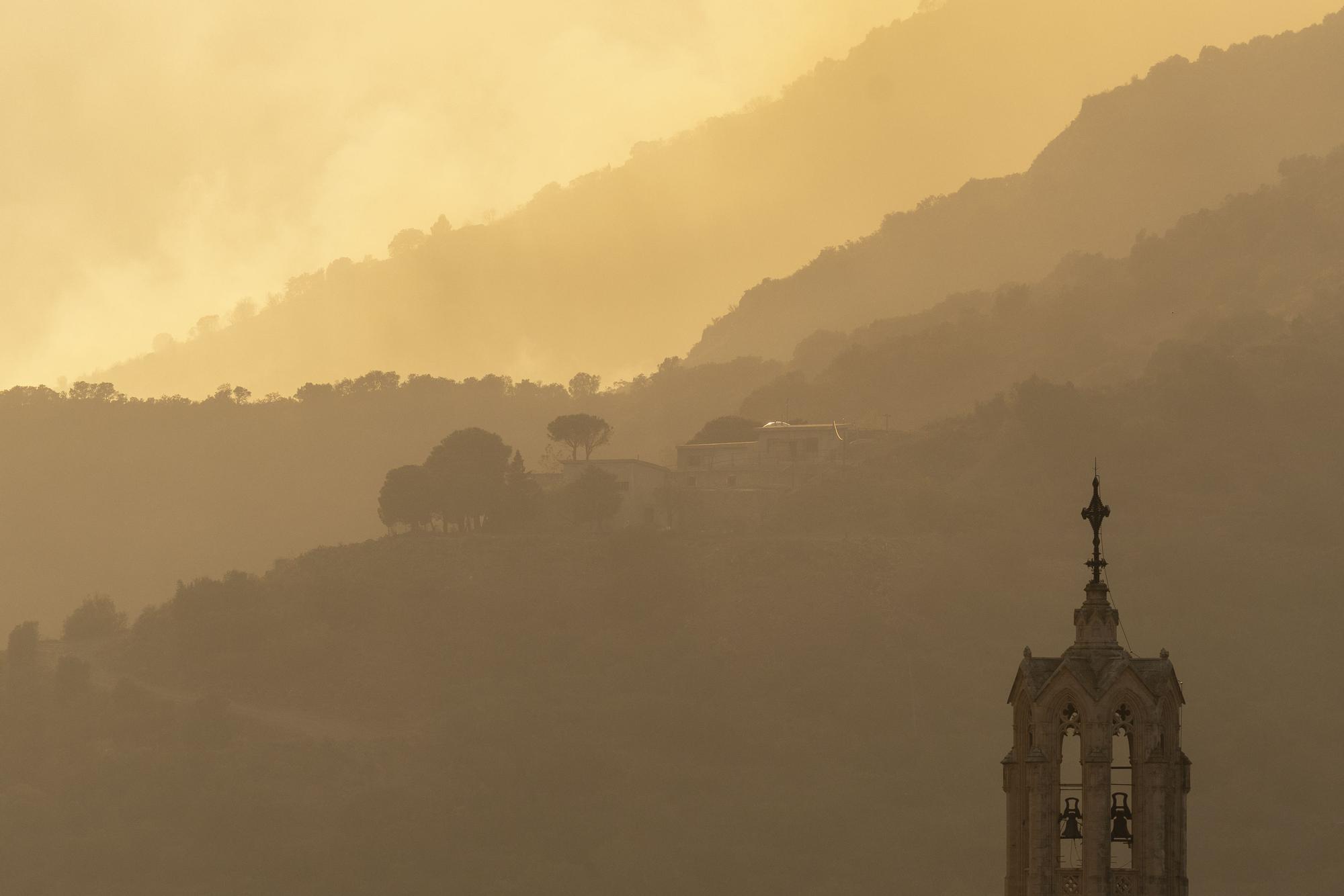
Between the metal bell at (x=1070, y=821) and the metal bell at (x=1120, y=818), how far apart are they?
2.19 ft

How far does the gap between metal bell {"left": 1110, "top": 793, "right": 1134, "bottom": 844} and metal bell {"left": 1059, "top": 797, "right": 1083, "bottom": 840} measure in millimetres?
667

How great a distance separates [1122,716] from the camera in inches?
1703

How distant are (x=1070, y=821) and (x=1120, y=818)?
97 centimetres

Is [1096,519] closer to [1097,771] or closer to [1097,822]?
[1097,771]

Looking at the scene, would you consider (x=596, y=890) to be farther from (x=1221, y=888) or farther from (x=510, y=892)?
(x=1221, y=888)

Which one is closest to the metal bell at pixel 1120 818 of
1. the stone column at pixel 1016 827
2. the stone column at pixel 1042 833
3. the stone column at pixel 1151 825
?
the stone column at pixel 1151 825

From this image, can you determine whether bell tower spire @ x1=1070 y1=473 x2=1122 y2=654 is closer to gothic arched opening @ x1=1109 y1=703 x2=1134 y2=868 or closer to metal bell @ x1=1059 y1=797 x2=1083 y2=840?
gothic arched opening @ x1=1109 y1=703 x2=1134 y2=868

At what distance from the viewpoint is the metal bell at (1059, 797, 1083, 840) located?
43.7m

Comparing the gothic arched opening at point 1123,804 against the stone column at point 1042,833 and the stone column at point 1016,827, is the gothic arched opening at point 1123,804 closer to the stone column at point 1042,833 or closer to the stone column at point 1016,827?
the stone column at point 1042,833

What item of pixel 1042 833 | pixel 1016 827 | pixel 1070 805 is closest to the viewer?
pixel 1042 833

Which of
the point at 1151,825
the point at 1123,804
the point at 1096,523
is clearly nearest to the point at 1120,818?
the point at 1123,804

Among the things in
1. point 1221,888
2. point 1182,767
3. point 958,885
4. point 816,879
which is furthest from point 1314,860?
point 1182,767

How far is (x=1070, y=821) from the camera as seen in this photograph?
144 ft

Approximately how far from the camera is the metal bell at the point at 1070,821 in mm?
43656
